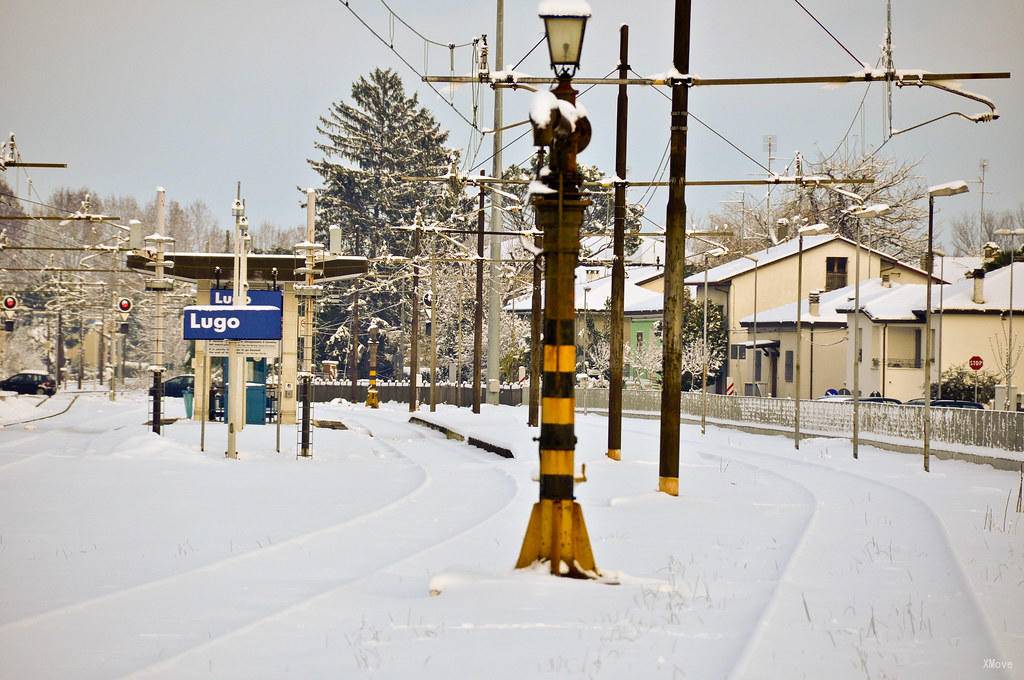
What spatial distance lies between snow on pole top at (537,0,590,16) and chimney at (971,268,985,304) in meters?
51.9

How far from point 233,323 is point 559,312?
56.1ft

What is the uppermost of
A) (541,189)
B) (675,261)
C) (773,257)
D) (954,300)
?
(773,257)

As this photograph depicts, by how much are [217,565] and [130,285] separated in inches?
5072

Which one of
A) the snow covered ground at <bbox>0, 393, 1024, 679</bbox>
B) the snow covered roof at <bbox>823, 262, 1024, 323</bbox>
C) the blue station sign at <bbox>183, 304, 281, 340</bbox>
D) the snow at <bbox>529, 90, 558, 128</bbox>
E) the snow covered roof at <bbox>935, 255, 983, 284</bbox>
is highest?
the snow covered roof at <bbox>935, 255, 983, 284</bbox>

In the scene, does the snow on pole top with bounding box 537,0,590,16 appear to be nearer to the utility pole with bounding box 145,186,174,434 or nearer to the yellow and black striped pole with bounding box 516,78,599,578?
the yellow and black striped pole with bounding box 516,78,599,578

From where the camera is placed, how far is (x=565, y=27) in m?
11.0

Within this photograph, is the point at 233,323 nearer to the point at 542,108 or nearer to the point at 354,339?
the point at 542,108

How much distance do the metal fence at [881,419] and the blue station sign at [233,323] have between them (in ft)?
53.5

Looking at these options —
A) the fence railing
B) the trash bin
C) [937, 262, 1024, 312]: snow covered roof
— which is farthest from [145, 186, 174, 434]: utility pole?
[937, 262, 1024, 312]: snow covered roof

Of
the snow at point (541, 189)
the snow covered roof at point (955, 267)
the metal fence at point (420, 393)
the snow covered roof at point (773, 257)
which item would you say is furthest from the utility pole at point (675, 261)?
the snow covered roof at point (955, 267)

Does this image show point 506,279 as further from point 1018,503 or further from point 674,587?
point 674,587

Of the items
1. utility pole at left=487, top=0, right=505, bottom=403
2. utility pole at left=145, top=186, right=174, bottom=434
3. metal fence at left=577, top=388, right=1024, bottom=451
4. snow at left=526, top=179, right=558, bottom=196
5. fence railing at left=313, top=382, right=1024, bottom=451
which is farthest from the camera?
utility pole at left=487, top=0, right=505, bottom=403

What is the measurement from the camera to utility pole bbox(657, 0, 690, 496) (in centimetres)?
1883

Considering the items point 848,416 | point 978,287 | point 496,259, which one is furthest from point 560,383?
point 978,287
